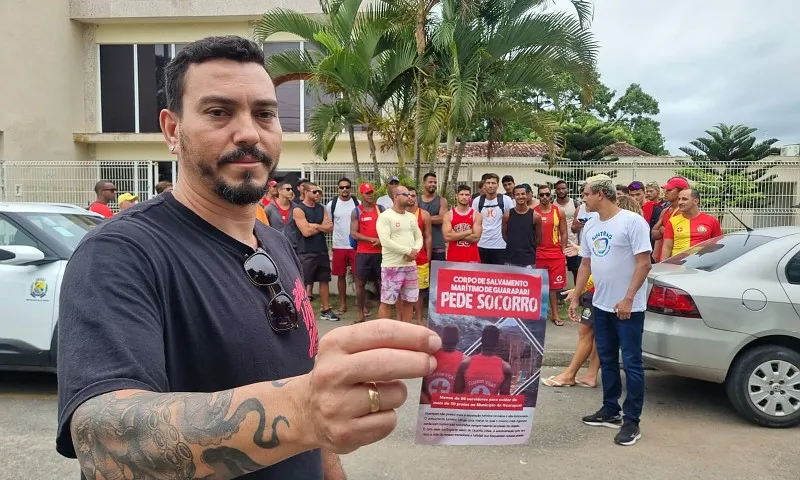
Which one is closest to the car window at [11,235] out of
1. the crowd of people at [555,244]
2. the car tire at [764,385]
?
the crowd of people at [555,244]

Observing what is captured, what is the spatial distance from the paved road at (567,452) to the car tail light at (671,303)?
900mm

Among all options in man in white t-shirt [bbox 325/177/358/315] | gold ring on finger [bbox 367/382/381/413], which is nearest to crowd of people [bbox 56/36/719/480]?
gold ring on finger [bbox 367/382/381/413]

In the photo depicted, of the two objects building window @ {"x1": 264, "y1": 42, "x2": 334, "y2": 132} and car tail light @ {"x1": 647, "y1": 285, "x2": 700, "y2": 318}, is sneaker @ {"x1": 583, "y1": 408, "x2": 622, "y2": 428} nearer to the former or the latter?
car tail light @ {"x1": 647, "y1": 285, "x2": 700, "y2": 318}

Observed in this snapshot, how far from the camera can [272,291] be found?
4.70 feet

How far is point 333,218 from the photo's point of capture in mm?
8914

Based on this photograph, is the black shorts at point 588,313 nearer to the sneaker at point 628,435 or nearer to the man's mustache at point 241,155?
the sneaker at point 628,435

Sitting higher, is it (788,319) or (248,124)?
(248,124)

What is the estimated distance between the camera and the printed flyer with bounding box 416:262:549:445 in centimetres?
119

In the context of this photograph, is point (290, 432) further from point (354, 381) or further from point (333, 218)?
point (333, 218)

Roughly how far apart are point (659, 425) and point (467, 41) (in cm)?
639

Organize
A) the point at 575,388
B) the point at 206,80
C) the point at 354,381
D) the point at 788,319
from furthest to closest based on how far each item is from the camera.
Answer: the point at 575,388, the point at 788,319, the point at 206,80, the point at 354,381

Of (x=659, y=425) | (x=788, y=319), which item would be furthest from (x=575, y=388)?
(x=788, y=319)

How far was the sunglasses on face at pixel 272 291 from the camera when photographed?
1.38 m

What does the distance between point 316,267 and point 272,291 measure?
24.0 ft
